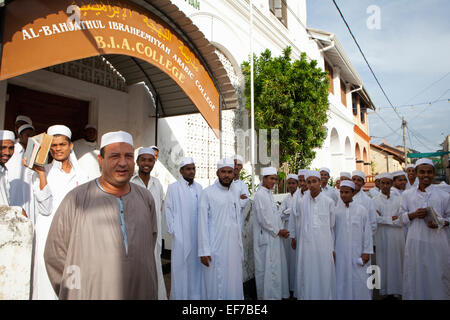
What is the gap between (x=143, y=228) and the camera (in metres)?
2.01

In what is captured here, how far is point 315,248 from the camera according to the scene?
3896 mm

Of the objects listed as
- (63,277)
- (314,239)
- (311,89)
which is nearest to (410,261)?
(314,239)

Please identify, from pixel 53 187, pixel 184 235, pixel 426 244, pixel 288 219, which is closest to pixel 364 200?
pixel 426 244

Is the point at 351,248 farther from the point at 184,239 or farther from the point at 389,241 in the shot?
the point at 184,239

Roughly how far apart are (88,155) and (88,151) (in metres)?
0.08

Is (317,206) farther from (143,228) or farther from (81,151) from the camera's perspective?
(81,151)

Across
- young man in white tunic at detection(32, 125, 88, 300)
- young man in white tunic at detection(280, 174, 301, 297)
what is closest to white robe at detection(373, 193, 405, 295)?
young man in white tunic at detection(280, 174, 301, 297)

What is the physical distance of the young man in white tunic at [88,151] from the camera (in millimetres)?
4926

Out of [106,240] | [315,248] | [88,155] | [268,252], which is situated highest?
[88,155]

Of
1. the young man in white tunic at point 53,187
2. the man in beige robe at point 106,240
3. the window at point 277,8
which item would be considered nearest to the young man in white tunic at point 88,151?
the young man in white tunic at point 53,187

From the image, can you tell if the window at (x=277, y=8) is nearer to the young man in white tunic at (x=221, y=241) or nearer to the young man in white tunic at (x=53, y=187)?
the young man in white tunic at (x=221, y=241)

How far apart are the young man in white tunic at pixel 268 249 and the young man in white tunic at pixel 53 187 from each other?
2458mm

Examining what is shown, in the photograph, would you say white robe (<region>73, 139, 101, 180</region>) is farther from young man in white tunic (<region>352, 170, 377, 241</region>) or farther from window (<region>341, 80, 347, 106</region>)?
window (<region>341, 80, 347, 106</region>)

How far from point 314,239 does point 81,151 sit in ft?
13.0
